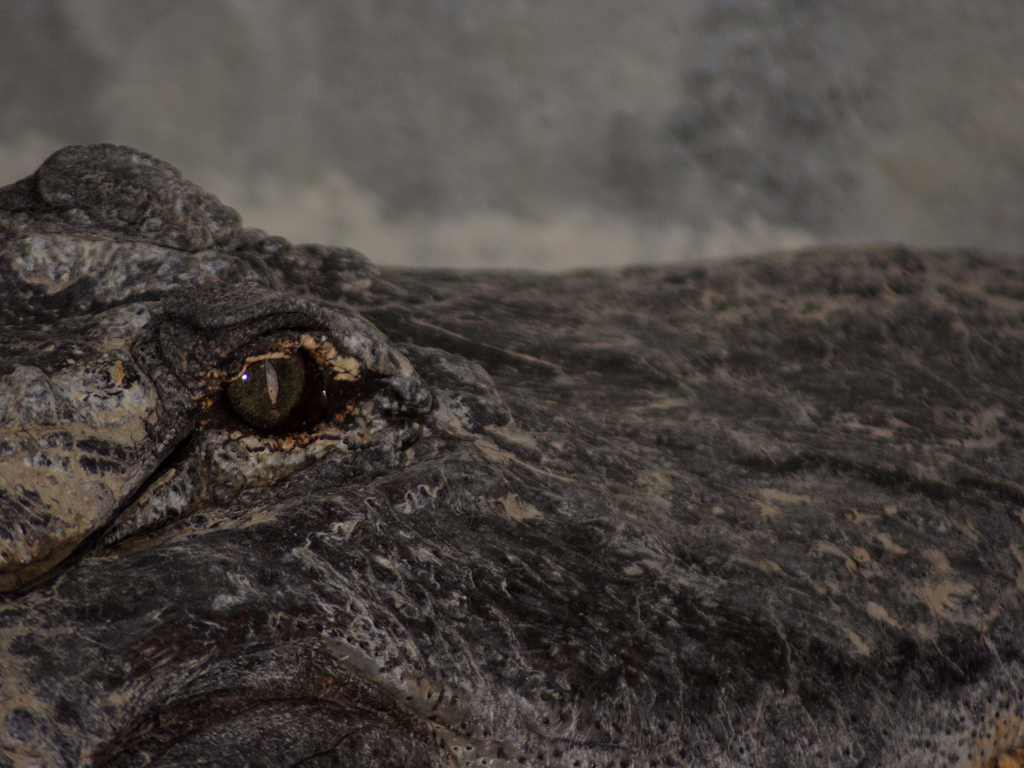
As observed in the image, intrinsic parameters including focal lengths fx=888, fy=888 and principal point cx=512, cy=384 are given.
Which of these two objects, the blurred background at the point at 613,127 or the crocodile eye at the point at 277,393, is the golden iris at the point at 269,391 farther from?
the blurred background at the point at 613,127

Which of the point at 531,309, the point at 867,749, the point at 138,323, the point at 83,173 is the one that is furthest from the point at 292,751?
the point at 531,309

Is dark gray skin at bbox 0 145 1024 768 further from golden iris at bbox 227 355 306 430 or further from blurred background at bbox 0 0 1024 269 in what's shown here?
blurred background at bbox 0 0 1024 269

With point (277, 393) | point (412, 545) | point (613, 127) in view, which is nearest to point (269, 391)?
point (277, 393)

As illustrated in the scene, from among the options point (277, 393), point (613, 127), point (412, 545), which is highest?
point (613, 127)

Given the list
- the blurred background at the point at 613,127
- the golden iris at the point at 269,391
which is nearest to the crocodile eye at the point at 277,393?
the golden iris at the point at 269,391

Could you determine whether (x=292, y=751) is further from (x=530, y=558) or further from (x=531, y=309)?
(x=531, y=309)

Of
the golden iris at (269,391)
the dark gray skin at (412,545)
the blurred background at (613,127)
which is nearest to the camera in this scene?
the dark gray skin at (412,545)

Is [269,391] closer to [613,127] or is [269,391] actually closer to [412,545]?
[412,545]

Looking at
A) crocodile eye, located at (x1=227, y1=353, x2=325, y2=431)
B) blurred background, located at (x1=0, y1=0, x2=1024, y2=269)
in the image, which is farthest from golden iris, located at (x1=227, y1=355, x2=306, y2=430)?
blurred background, located at (x1=0, y1=0, x2=1024, y2=269)
